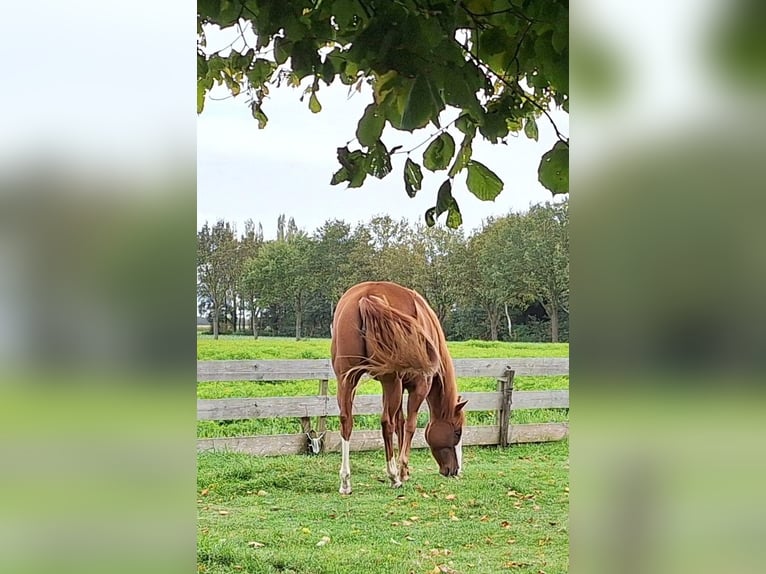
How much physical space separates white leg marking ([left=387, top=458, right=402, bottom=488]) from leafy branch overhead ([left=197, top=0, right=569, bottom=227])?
1069mm

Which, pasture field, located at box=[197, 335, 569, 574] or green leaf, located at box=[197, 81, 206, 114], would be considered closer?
green leaf, located at box=[197, 81, 206, 114]

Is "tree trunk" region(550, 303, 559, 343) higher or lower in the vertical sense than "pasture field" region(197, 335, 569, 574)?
higher

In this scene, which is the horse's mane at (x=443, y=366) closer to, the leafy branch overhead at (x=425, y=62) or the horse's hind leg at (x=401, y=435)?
the horse's hind leg at (x=401, y=435)

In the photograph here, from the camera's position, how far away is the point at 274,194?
4.32 ft

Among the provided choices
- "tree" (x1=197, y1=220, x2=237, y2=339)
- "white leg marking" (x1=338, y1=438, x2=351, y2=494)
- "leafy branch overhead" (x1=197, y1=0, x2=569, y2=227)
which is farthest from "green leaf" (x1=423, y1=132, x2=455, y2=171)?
"white leg marking" (x1=338, y1=438, x2=351, y2=494)

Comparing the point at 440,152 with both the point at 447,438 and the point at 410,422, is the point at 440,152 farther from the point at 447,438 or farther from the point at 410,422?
the point at 447,438

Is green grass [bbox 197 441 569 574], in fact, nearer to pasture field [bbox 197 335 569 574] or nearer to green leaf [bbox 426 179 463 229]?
pasture field [bbox 197 335 569 574]

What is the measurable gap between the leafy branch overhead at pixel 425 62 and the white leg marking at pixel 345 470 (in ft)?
3.61

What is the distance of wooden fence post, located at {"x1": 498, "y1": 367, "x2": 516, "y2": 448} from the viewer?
5.09 feet

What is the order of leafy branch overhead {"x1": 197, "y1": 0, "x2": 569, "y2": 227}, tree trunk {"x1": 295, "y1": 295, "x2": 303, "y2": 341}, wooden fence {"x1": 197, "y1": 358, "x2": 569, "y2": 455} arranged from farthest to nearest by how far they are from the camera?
1. wooden fence {"x1": 197, "y1": 358, "x2": 569, "y2": 455}
2. tree trunk {"x1": 295, "y1": 295, "x2": 303, "y2": 341}
3. leafy branch overhead {"x1": 197, "y1": 0, "x2": 569, "y2": 227}

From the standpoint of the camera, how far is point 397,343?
1.45 m
